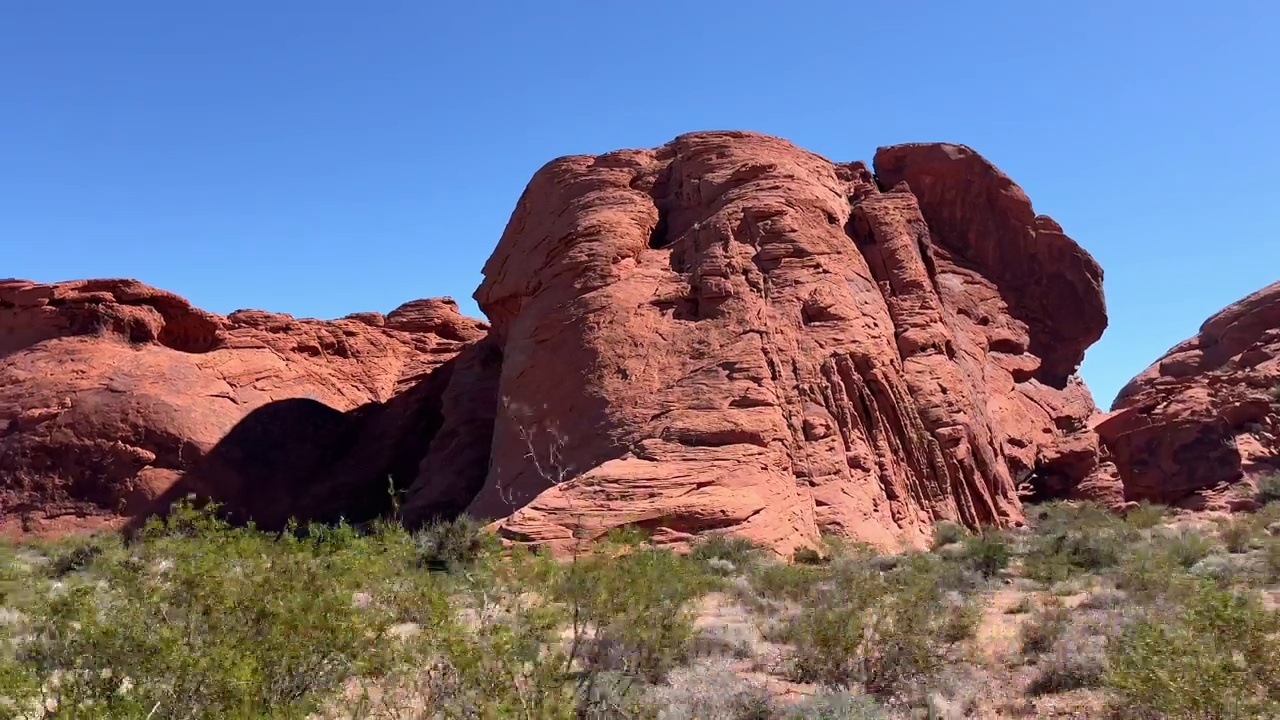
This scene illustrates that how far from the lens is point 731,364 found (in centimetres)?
1653

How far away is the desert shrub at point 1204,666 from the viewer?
5.21 meters

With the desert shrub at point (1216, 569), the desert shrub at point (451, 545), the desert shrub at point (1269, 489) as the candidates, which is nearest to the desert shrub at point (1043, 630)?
the desert shrub at point (1216, 569)

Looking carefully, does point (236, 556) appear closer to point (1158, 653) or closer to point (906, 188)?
point (1158, 653)

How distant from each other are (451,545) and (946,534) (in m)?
9.06

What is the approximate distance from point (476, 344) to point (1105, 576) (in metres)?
17.9

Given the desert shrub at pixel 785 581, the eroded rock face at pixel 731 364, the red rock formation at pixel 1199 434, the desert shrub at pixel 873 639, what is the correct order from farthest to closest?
the red rock formation at pixel 1199 434, the eroded rock face at pixel 731 364, the desert shrub at pixel 785 581, the desert shrub at pixel 873 639

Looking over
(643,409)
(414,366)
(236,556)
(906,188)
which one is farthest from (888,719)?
(414,366)

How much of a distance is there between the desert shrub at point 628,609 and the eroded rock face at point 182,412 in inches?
726

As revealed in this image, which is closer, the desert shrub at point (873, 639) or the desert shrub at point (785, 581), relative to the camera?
the desert shrub at point (873, 639)

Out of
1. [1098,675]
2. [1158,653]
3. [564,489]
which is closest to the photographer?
[1158,653]

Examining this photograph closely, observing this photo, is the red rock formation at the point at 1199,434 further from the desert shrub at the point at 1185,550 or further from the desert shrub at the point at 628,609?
the desert shrub at the point at 628,609

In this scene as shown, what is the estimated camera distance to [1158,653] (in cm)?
568

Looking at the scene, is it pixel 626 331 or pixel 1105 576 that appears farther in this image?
pixel 626 331

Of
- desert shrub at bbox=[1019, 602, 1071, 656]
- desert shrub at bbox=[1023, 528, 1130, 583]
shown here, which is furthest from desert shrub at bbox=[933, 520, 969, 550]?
desert shrub at bbox=[1019, 602, 1071, 656]
